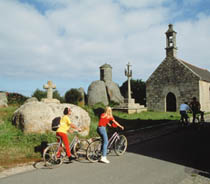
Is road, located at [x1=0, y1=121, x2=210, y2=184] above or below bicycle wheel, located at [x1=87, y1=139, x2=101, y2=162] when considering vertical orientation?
below

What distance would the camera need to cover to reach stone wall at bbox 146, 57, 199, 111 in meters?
22.6

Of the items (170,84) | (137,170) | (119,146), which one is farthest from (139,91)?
(137,170)

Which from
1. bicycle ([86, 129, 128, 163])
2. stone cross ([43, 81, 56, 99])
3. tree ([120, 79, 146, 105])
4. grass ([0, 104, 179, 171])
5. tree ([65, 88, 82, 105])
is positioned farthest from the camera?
tree ([120, 79, 146, 105])

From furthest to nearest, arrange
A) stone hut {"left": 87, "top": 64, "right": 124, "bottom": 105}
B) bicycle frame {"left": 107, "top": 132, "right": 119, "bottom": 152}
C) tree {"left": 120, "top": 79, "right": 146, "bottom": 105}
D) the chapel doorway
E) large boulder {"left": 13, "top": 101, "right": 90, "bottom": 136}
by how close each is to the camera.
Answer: tree {"left": 120, "top": 79, "right": 146, "bottom": 105} < stone hut {"left": 87, "top": 64, "right": 124, "bottom": 105} < the chapel doorway < large boulder {"left": 13, "top": 101, "right": 90, "bottom": 136} < bicycle frame {"left": 107, "top": 132, "right": 119, "bottom": 152}

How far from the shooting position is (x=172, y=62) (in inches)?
961

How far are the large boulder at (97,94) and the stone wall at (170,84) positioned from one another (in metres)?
5.70

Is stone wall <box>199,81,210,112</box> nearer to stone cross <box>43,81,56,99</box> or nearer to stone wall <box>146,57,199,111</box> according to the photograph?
stone wall <box>146,57,199,111</box>

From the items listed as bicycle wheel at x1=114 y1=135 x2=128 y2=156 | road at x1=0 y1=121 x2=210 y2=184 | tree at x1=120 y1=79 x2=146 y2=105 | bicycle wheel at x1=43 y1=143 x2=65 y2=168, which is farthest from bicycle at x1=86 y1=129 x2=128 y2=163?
tree at x1=120 y1=79 x2=146 y2=105

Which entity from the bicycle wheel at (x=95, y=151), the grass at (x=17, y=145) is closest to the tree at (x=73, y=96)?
the grass at (x=17, y=145)

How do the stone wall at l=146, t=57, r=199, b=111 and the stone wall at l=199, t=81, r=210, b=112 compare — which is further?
the stone wall at l=146, t=57, r=199, b=111

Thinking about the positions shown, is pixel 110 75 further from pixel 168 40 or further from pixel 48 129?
pixel 48 129

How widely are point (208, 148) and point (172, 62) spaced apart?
729 inches

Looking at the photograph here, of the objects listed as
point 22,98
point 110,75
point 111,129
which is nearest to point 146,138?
point 111,129

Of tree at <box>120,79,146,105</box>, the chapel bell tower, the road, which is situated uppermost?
the chapel bell tower
